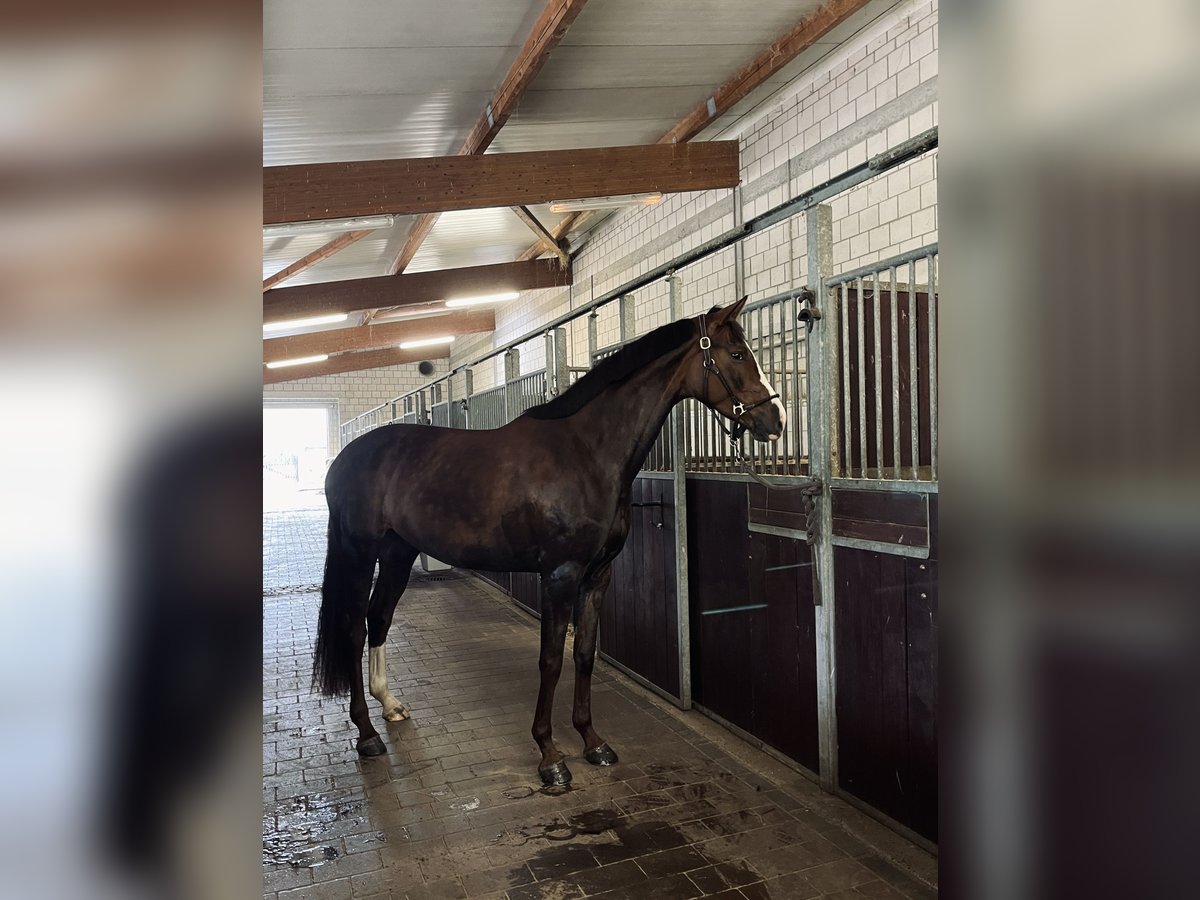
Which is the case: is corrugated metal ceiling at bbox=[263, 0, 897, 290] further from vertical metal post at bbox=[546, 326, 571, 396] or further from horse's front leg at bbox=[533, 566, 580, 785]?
horse's front leg at bbox=[533, 566, 580, 785]

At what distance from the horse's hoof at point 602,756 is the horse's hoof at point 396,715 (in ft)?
3.19

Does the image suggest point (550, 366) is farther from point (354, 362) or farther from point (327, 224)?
point (354, 362)

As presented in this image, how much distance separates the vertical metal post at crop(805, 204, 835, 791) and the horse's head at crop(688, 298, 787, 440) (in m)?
0.18

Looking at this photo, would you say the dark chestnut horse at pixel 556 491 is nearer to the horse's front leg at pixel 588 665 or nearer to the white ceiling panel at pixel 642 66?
the horse's front leg at pixel 588 665

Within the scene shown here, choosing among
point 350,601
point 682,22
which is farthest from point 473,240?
point 350,601

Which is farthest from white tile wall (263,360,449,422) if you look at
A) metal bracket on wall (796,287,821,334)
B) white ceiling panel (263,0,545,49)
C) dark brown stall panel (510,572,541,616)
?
metal bracket on wall (796,287,821,334)

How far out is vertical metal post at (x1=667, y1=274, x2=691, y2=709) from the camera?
131 inches

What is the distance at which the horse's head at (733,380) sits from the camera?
2.67 metres

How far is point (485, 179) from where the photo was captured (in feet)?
15.5
